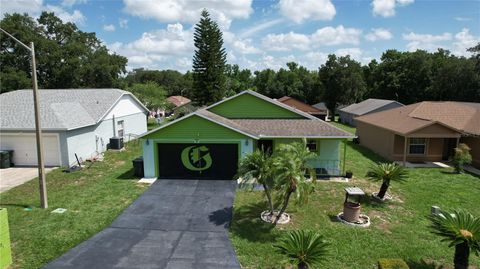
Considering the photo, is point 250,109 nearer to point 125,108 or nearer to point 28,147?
point 28,147

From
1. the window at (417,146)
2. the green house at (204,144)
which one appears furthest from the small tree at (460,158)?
the green house at (204,144)

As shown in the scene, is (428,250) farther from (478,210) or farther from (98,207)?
(98,207)

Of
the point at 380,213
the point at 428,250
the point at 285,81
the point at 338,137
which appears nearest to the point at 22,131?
the point at 338,137

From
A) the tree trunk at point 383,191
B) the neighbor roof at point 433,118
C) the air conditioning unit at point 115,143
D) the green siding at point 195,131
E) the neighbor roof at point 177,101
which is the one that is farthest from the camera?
the neighbor roof at point 177,101

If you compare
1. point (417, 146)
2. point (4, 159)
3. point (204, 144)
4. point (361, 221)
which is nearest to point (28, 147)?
point (4, 159)

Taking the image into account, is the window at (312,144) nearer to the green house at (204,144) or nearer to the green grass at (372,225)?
the green house at (204,144)

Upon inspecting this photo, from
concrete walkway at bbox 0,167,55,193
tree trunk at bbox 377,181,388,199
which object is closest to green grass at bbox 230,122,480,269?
tree trunk at bbox 377,181,388,199

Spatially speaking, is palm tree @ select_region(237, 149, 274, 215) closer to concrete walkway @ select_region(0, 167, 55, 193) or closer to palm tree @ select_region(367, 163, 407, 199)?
palm tree @ select_region(367, 163, 407, 199)
